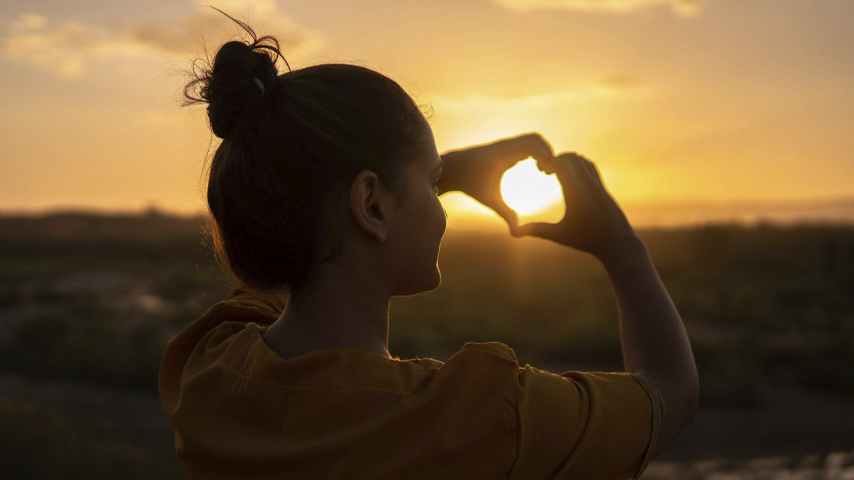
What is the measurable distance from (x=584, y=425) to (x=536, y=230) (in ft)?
1.49

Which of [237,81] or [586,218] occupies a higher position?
[237,81]

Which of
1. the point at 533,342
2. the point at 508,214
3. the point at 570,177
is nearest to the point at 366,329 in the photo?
the point at 508,214

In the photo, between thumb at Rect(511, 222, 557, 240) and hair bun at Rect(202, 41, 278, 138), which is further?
thumb at Rect(511, 222, 557, 240)

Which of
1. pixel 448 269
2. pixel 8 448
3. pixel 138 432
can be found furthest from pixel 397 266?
pixel 448 269

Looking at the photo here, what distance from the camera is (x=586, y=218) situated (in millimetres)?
1178

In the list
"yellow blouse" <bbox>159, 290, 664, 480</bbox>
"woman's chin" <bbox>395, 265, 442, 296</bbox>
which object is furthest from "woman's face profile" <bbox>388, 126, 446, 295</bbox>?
"yellow blouse" <bbox>159, 290, 664, 480</bbox>

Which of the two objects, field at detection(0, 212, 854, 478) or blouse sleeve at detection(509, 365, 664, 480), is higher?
blouse sleeve at detection(509, 365, 664, 480)

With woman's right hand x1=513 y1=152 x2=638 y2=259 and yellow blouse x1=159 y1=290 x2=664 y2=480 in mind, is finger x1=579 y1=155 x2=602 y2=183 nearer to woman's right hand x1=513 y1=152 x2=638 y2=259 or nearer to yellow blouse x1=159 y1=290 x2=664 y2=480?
woman's right hand x1=513 y1=152 x2=638 y2=259

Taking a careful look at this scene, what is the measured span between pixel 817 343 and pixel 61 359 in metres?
14.0

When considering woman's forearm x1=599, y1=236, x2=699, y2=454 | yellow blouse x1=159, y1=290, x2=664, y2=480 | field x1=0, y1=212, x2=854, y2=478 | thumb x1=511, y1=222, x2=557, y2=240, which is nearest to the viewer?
yellow blouse x1=159, y1=290, x2=664, y2=480

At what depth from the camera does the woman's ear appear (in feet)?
3.31

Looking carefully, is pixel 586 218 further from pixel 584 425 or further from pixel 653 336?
pixel 584 425

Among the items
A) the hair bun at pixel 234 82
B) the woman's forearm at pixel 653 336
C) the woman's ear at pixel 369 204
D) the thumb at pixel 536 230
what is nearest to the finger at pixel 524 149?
the thumb at pixel 536 230

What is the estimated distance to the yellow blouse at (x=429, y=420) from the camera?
0.84 metres
